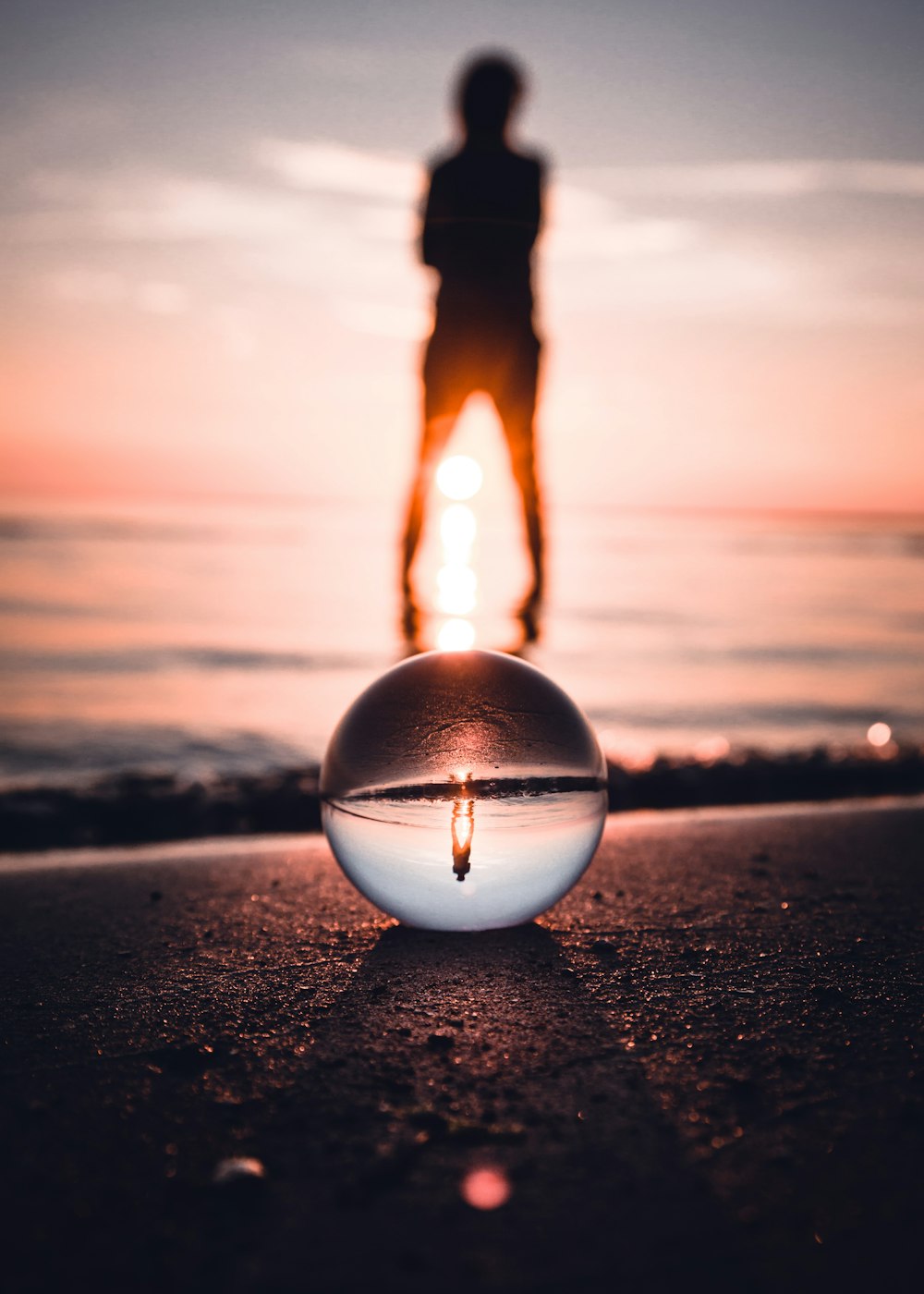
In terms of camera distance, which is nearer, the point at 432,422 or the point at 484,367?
the point at 484,367

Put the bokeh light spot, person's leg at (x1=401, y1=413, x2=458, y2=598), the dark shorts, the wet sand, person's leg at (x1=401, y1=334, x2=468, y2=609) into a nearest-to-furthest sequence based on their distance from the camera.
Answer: the wet sand, the bokeh light spot, the dark shorts, person's leg at (x1=401, y1=334, x2=468, y2=609), person's leg at (x1=401, y1=413, x2=458, y2=598)

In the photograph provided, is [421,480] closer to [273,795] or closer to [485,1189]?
[273,795]

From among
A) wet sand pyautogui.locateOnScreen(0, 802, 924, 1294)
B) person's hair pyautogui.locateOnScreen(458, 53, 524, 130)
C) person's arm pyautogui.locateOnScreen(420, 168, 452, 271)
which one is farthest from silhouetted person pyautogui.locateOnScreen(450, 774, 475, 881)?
person's hair pyautogui.locateOnScreen(458, 53, 524, 130)

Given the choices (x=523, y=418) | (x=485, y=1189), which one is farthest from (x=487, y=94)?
(x=485, y=1189)

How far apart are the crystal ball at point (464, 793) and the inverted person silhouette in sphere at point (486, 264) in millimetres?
1934

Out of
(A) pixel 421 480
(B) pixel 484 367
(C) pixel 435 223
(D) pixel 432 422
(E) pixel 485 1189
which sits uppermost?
(C) pixel 435 223

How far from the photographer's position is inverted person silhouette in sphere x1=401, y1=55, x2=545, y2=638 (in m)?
4.21

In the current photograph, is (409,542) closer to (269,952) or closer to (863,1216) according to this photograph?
(269,952)

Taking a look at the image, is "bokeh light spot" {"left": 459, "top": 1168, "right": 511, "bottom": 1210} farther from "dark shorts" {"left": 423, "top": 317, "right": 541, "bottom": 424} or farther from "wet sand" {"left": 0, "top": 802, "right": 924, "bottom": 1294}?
"dark shorts" {"left": 423, "top": 317, "right": 541, "bottom": 424}

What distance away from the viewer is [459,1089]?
6.98 feet

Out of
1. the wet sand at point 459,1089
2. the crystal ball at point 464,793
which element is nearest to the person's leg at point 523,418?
the crystal ball at point 464,793

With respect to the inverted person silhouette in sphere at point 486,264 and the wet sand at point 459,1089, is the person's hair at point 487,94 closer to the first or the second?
the inverted person silhouette in sphere at point 486,264

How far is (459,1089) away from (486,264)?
132 inches

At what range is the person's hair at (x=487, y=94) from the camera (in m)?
4.35
